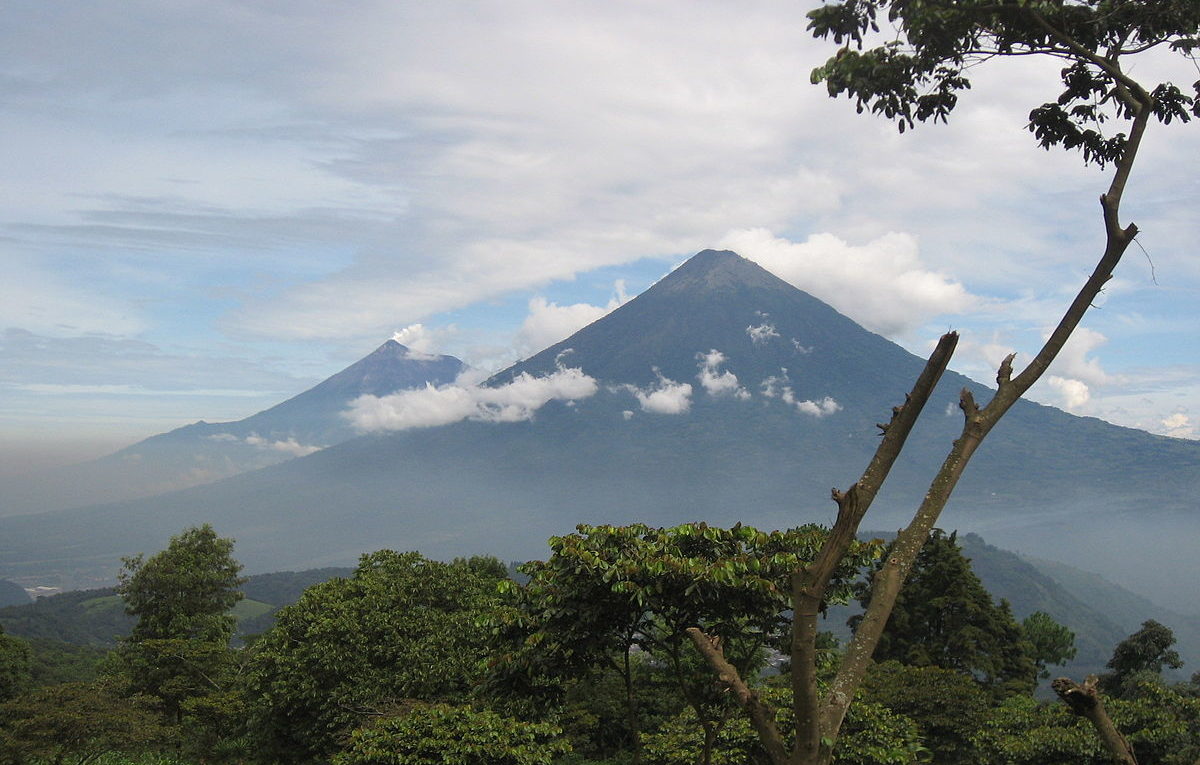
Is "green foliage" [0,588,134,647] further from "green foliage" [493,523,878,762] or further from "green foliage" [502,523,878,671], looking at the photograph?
"green foliage" [502,523,878,671]

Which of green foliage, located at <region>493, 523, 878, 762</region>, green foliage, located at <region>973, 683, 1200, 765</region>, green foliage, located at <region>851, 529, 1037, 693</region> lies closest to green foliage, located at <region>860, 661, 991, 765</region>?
green foliage, located at <region>973, 683, 1200, 765</region>

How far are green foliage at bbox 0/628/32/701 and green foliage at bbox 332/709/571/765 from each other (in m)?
24.1

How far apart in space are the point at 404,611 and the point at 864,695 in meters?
10.7

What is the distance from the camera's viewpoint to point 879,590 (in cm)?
351

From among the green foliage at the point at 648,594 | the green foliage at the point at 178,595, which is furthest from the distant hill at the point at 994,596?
the green foliage at the point at 648,594

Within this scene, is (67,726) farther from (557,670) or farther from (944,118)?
(944,118)

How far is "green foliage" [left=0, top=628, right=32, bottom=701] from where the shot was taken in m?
26.5

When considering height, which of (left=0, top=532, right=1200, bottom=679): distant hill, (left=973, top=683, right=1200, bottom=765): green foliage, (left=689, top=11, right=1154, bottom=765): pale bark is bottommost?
(left=0, top=532, right=1200, bottom=679): distant hill

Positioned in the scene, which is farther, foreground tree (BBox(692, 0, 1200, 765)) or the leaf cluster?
the leaf cluster

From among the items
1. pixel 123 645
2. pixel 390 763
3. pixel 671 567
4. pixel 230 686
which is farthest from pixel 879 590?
pixel 123 645

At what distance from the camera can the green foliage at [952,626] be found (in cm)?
2798

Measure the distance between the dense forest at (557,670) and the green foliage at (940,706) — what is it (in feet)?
0.19

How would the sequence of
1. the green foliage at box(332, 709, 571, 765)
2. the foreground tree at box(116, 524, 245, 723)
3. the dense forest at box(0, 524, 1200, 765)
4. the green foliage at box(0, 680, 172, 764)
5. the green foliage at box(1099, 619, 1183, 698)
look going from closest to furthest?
1. the dense forest at box(0, 524, 1200, 765)
2. the green foliage at box(332, 709, 571, 765)
3. the green foliage at box(0, 680, 172, 764)
4. the foreground tree at box(116, 524, 245, 723)
5. the green foliage at box(1099, 619, 1183, 698)

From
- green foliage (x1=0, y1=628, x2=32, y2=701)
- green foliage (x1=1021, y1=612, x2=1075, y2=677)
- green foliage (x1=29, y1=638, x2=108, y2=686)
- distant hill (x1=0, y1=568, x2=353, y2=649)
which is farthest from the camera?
distant hill (x1=0, y1=568, x2=353, y2=649)
